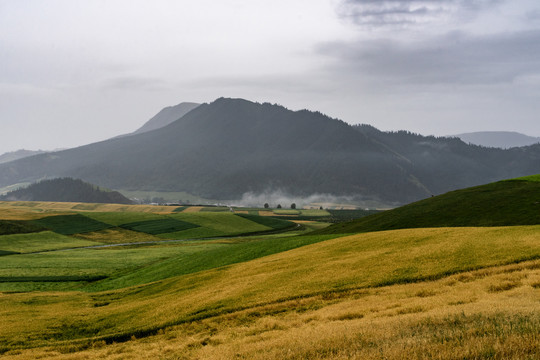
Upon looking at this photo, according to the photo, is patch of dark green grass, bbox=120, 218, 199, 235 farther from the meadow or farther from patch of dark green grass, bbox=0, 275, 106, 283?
the meadow

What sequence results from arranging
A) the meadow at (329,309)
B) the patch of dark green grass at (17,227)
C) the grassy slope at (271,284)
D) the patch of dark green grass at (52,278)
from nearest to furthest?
the meadow at (329,309), the grassy slope at (271,284), the patch of dark green grass at (52,278), the patch of dark green grass at (17,227)

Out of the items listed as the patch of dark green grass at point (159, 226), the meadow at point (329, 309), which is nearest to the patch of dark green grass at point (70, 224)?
the patch of dark green grass at point (159, 226)

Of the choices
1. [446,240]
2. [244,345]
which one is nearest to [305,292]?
[244,345]

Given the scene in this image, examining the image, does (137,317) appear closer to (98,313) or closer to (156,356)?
(98,313)

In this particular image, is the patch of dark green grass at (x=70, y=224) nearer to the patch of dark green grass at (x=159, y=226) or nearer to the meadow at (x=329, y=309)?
the patch of dark green grass at (x=159, y=226)

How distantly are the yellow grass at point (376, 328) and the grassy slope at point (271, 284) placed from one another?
63.8 inches

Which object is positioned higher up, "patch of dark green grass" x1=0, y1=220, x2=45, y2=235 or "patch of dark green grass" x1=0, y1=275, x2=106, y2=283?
"patch of dark green grass" x1=0, y1=220, x2=45, y2=235

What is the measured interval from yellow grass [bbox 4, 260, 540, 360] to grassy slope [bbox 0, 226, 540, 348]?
1620 millimetres

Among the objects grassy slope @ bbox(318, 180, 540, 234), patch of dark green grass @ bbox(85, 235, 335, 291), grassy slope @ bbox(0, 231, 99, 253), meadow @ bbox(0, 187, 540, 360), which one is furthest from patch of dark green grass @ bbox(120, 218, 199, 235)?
meadow @ bbox(0, 187, 540, 360)

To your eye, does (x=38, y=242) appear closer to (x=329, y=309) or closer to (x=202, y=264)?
(x=202, y=264)

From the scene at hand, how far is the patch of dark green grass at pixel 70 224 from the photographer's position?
14965 cm

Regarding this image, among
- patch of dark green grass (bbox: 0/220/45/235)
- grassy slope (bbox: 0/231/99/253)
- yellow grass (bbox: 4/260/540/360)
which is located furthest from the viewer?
patch of dark green grass (bbox: 0/220/45/235)

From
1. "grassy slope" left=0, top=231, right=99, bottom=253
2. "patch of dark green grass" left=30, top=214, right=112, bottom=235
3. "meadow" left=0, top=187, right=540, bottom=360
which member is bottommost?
"grassy slope" left=0, top=231, right=99, bottom=253

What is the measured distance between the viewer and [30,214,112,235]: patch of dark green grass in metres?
150
